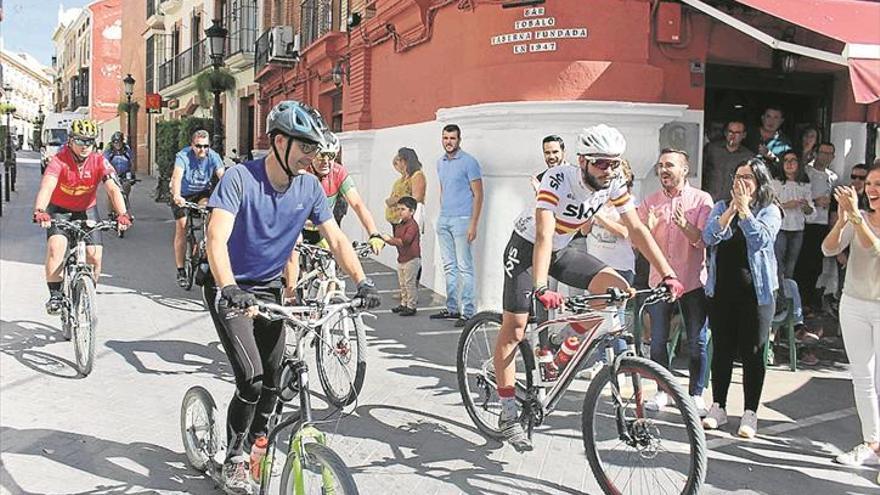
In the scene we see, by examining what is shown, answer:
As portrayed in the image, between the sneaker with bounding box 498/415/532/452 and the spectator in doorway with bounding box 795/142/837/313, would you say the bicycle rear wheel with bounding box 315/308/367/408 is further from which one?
the spectator in doorway with bounding box 795/142/837/313

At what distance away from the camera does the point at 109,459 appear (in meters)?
5.02

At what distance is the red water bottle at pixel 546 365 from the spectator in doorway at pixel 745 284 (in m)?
1.37

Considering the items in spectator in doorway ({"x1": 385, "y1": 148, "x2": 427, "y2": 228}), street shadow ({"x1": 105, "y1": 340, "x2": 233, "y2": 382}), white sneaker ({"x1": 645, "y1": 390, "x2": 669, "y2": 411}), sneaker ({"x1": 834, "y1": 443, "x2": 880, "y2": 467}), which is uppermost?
spectator in doorway ({"x1": 385, "y1": 148, "x2": 427, "y2": 228})

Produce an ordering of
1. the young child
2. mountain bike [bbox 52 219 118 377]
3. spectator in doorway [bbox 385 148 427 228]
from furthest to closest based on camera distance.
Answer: spectator in doorway [bbox 385 148 427 228] < the young child < mountain bike [bbox 52 219 118 377]


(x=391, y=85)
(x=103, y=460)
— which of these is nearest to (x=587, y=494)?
(x=103, y=460)

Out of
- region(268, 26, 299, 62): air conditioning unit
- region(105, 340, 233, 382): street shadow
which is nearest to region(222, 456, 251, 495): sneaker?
region(105, 340, 233, 382): street shadow

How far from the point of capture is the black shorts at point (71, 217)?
729 centimetres

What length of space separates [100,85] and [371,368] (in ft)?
200

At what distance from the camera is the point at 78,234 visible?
7.17 metres

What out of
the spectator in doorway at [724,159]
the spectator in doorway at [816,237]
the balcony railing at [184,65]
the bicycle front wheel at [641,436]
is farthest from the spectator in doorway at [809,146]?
the balcony railing at [184,65]

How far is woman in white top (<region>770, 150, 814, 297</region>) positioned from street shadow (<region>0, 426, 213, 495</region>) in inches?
235

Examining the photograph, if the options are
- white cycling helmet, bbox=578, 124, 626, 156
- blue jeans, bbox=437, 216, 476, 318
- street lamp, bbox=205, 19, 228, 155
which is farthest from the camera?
street lamp, bbox=205, 19, 228, 155

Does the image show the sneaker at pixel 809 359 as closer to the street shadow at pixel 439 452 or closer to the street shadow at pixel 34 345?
the street shadow at pixel 439 452

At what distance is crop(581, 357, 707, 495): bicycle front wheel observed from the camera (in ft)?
13.2
